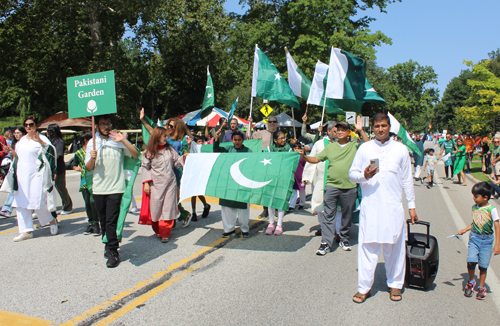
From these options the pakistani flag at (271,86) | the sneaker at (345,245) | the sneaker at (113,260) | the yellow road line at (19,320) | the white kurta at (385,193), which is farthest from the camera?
the pakistani flag at (271,86)

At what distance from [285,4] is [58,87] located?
1905 cm

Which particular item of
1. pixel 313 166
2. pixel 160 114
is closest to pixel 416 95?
pixel 160 114

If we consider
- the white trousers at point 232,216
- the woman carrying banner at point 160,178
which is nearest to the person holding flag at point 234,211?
the white trousers at point 232,216

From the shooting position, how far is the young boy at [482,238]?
4.32 meters

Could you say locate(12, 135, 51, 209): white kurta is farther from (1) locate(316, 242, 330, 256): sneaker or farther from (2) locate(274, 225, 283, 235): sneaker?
(1) locate(316, 242, 330, 256): sneaker

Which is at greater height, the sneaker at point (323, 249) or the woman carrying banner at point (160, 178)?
the woman carrying banner at point (160, 178)

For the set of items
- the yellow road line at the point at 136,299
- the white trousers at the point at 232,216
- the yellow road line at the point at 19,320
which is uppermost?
the white trousers at the point at 232,216

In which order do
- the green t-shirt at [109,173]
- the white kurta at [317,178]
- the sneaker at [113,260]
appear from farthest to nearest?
the white kurta at [317,178] → the green t-shirt at [109,173] → the sneaker at [113,260]

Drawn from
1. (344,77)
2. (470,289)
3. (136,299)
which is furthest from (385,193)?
(344,77)

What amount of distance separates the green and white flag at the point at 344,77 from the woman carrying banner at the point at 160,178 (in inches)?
132

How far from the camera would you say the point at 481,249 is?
4.36 metres

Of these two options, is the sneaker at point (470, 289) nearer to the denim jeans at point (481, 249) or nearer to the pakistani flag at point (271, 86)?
the denim jeans at point (481, 249)

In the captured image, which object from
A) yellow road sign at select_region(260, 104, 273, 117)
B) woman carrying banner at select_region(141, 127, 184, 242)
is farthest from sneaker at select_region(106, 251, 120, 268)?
yellow road sign at select_region(260, 104, 273, 117)

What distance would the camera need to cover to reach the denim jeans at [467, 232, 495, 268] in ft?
14.2
